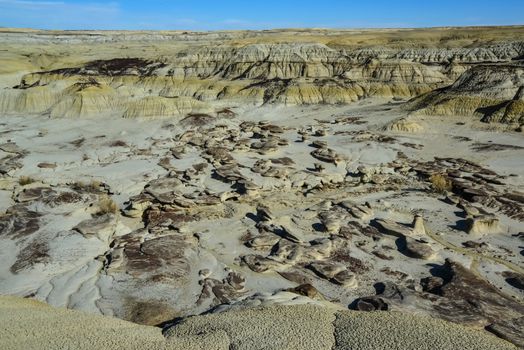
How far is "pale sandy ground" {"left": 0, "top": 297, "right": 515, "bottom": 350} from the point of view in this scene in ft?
26.7

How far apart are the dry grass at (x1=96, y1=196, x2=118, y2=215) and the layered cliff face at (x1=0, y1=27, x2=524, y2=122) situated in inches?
773

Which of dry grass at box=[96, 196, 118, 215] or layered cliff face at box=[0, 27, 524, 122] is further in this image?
Answer: layered cliff face at box=[0, 27, 524, 122]

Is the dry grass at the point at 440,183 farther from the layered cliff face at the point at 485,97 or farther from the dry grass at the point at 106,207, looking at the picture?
the dry grass at the point at 106,207

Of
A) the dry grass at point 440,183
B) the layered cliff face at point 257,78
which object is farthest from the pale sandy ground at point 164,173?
the layered cliff face at point 257,78

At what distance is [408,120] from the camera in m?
31.9

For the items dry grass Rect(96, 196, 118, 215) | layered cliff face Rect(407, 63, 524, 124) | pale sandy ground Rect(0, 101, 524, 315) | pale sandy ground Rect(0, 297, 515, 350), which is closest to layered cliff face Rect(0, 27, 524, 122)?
layered cliff face Rect(407, 63, 524, 124)

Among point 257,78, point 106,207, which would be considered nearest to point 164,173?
point 106,207

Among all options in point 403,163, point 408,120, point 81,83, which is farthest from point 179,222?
point 81,83

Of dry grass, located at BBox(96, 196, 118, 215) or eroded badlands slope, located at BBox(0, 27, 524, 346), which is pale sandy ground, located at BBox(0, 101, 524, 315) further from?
dry grass, located at BBox(96, 196, 118, 215)

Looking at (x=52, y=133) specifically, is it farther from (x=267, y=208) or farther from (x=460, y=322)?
(x=460, y=322)

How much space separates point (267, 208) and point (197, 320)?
8431 mm

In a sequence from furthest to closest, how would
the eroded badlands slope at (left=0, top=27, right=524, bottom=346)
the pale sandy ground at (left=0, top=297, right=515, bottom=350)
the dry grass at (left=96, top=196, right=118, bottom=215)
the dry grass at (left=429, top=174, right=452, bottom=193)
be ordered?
the dry grass at (left=429, top=174, right=452, bottom=193) → the dry grass at (left=96, top=196, right=118, bottom=215) → the eroded badlands slope at (left=0, top=27, right=524, bottom=346) → the pale sandy ground at (left=0, top=297, right=515, bottom=350)

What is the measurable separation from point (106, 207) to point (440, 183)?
47.5ft

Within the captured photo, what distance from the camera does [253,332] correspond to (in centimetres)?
866
